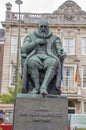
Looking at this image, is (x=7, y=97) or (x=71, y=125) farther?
(x=7, y=97)

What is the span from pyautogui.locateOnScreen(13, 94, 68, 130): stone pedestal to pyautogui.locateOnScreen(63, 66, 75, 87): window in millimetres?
26479

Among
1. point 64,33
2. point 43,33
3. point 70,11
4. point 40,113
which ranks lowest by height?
point 40,113

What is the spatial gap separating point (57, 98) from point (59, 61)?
1140 mm

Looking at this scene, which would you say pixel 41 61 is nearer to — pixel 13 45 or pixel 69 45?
pixel 69 45

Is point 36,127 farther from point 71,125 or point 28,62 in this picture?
point 71,125

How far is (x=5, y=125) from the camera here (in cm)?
1997

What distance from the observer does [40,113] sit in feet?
31.5

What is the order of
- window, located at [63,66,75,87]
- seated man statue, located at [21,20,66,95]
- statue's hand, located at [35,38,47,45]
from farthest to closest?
1. window, located at [63,66,75,87]
2. statue's hand, located at [35,38,47,45]
3. seated man statue, located at [21,20,66,95]

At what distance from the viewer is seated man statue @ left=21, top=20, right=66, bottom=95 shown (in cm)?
1012

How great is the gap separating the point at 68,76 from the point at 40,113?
27044 millimetres

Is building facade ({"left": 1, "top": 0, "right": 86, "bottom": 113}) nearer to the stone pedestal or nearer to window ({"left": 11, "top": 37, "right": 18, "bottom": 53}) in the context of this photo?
window ({"left": 11, "top": 37, "right": 18, "bottom": 53})

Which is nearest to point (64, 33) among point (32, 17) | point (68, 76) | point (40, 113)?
point (32, 17)

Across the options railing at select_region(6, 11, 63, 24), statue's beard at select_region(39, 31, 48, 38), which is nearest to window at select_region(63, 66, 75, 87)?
railing at select_region(6, 11, 63, 24)

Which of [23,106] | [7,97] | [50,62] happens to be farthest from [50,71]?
[7,97]
